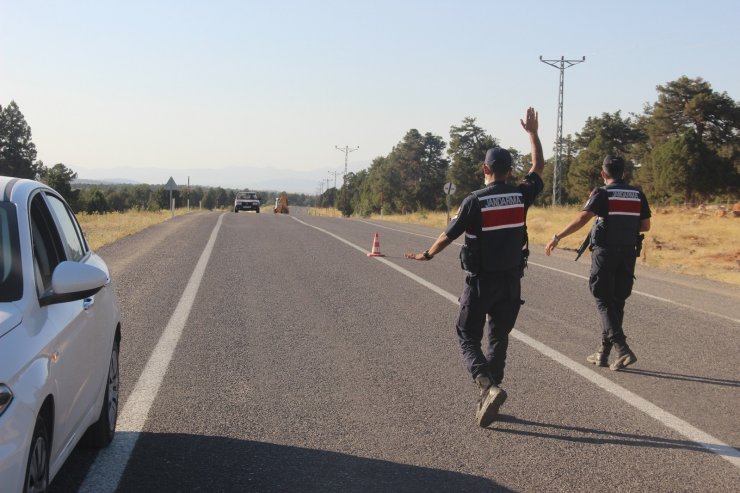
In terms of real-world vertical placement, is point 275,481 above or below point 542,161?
below

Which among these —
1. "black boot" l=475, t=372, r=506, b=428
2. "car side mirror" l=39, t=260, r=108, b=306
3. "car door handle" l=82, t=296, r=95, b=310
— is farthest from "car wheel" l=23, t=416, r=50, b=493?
"black boot" l=475, t=372, r=506, b=428

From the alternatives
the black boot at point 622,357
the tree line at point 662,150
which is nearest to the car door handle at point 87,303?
the black boot at point 622,357

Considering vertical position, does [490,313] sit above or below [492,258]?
below

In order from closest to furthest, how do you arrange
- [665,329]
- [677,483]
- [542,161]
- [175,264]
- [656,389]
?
[677,483] < [542,161] < [656,389] < [665,329] < [175,264]

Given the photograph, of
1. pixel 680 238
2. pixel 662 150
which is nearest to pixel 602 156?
pixel 662 150

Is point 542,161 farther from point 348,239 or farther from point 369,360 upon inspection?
point 348,239

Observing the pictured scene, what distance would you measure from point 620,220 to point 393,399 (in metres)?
2.94

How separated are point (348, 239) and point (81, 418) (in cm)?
2096

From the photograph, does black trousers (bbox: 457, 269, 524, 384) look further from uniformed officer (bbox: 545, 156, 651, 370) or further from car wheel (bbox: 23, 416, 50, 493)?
car wheel (bbox: 23, 416, 50, 493)

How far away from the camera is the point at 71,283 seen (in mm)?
3746

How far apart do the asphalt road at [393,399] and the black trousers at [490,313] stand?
0.38 metres

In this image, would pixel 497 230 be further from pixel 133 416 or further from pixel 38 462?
pixel 38 462

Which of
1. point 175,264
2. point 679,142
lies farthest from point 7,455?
point 679,142

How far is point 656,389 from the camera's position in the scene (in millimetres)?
6887
